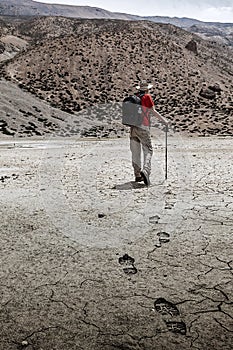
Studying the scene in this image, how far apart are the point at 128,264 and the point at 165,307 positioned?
871 millimetres

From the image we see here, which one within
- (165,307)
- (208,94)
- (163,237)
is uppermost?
(165,307)

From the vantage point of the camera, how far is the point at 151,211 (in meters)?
5.96

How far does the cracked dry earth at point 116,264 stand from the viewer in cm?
321

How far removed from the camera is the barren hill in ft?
112

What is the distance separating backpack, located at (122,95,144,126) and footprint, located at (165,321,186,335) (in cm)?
414

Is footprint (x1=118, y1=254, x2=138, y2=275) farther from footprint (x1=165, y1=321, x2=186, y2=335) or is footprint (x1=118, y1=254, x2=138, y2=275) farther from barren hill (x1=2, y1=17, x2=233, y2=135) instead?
barren hill (x1=2, y1=17, x2=233, y2=135)

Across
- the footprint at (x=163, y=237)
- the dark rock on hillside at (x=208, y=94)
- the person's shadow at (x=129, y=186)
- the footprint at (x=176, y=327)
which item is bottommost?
the dark rock on hillside at (x=208, y=94)

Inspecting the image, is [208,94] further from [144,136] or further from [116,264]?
[116,264]

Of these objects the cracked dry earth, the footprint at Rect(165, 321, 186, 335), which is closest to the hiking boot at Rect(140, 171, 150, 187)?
the cracked dry earth

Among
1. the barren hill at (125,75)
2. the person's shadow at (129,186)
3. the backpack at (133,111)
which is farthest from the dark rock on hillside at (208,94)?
the backpack at (133,111)

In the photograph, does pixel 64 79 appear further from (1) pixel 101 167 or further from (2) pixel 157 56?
(1) pixel 101 167

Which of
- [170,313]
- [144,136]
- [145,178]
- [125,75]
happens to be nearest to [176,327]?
[170,313]

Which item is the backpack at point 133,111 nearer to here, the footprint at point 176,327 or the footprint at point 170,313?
the footprint at point 170,313

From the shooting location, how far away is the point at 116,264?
170 inches
